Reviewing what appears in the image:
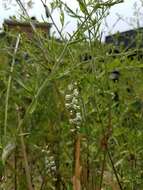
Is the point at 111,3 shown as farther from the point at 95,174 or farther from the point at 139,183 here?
the point at 139,183

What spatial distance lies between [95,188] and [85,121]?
16cm

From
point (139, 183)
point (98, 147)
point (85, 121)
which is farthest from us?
point (139, 183)

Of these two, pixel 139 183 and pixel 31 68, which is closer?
pixel 31 68

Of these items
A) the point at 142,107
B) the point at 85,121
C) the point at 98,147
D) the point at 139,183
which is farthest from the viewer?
the point at 142,107

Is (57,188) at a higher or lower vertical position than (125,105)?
lower

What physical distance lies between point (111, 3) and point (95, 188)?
0.44 m

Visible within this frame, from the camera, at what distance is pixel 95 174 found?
1.37m

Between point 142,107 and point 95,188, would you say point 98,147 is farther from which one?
point 142,107

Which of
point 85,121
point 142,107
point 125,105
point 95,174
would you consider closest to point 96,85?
point 85,121

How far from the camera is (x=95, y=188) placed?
4.25 feet

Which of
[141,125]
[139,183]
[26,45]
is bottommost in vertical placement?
[139,183]

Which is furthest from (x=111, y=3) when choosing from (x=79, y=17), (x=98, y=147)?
(x=98, y=147)

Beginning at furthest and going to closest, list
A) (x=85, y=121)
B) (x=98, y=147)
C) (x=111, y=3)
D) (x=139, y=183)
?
(x=139, y=183) < (x=98, y=147) < (x=85, y=121) < (x=111, y=3)

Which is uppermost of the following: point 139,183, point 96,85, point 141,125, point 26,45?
point 26,45
